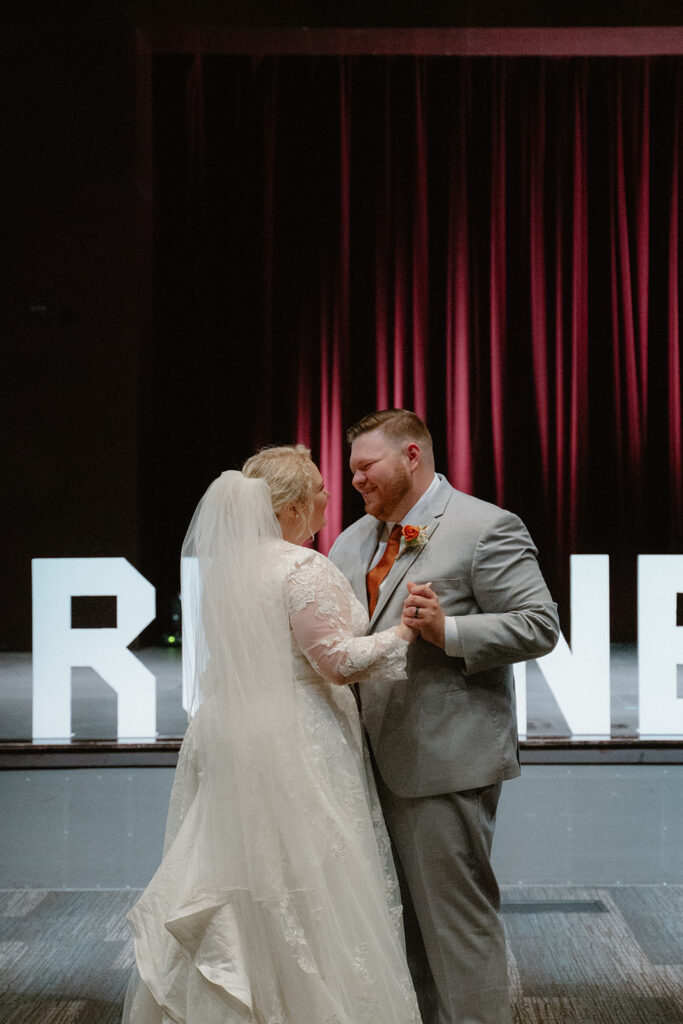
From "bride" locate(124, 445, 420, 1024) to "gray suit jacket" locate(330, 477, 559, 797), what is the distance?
115 mm

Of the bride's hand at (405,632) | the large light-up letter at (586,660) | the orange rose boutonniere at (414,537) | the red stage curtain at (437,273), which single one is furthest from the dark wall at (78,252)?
the bride's hand at (405,632)

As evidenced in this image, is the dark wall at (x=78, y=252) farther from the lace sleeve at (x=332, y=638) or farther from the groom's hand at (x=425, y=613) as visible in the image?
the groom's hand at (x=425, y=613)

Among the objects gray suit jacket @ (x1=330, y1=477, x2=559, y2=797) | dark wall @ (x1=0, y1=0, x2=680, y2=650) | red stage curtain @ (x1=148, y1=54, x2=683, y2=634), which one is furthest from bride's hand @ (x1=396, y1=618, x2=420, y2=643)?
dark wall @ (x1=0, y1=0, x2=680, y2=650)

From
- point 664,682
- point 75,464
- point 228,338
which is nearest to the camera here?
point 664,682

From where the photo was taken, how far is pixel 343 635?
2154 mm

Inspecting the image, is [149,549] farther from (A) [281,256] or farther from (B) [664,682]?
(B) [664,682]

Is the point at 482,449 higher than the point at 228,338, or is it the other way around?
the point at 228,338

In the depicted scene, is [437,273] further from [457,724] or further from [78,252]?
[457,724]

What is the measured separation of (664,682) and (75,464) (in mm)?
2978

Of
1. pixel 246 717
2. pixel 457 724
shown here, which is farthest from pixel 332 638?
pixel 457 724

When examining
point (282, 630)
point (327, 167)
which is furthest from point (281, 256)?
point (282, 630)

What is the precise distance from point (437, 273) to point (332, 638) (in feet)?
11.2

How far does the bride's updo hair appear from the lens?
2279 millimetres

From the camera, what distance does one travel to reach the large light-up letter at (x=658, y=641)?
4.29 m
